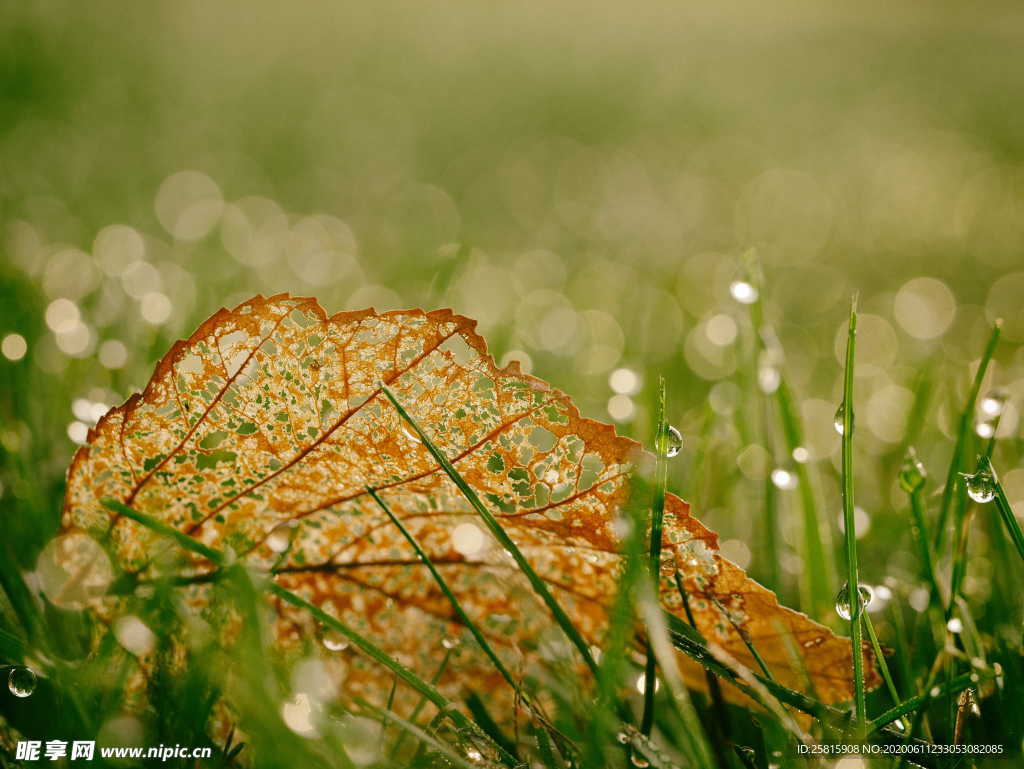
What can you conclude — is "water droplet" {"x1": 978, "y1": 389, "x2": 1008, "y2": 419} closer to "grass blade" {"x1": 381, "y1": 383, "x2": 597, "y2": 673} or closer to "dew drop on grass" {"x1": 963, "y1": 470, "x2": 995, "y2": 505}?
"dew drop on grass" {"x1": 963, "y1": 470, "x2": 995, "y2": 505}

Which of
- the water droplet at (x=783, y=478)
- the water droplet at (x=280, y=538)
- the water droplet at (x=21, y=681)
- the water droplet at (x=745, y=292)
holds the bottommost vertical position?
the water droplet at (x=21, y=681)

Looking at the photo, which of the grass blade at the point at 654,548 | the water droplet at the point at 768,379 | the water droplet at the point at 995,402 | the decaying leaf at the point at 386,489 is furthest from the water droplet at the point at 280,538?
the water droplet at the point at 995,402

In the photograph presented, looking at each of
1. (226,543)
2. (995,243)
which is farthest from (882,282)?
(226,543)

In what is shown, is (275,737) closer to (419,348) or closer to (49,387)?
(419,348)

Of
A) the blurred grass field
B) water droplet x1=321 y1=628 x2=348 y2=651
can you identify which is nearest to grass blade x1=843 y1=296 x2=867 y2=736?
the blurred grass field

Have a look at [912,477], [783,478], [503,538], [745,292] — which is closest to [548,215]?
[745,292]

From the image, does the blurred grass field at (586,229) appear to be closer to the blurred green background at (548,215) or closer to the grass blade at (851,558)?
the blurred green background at (548,215)
